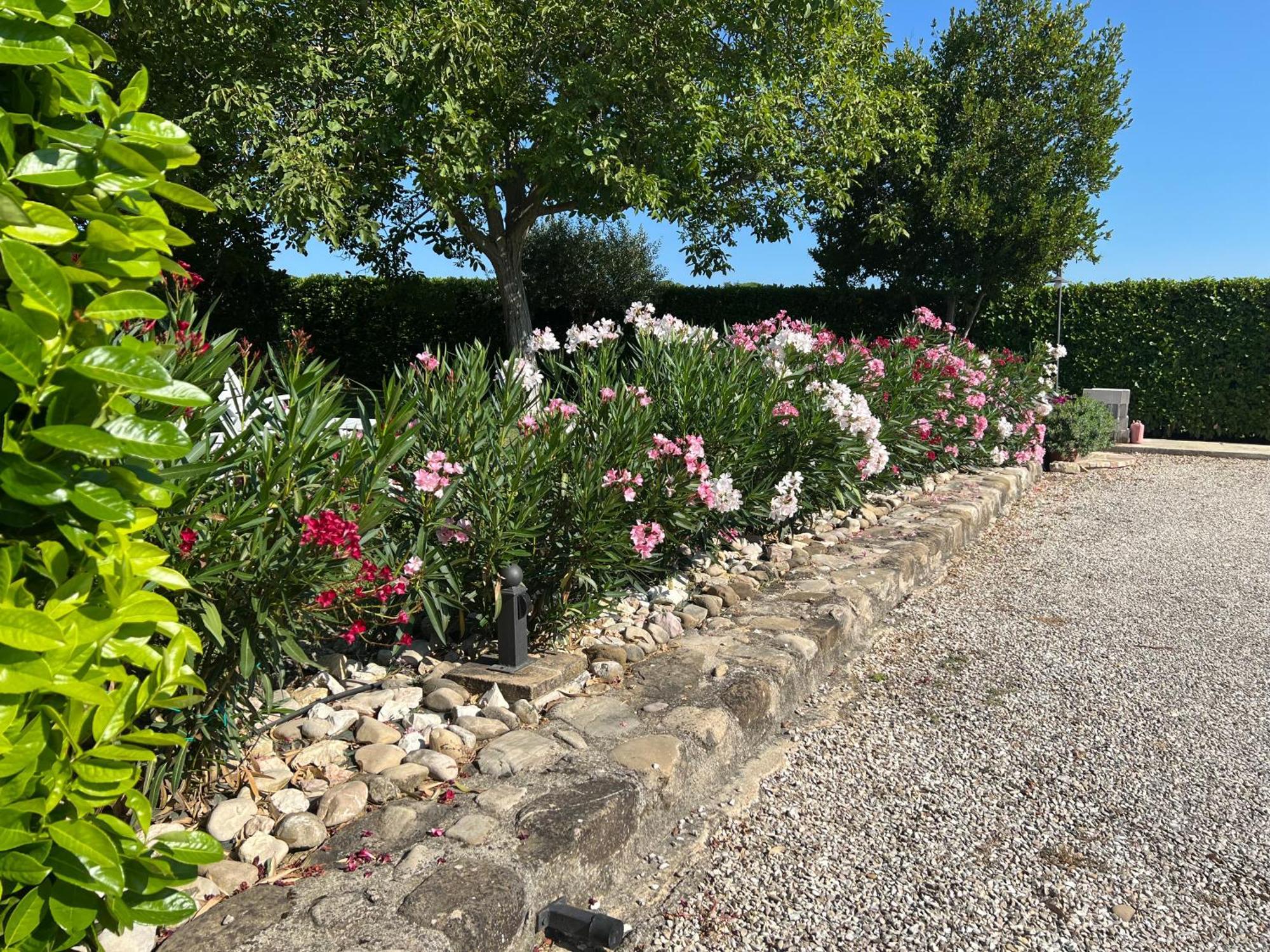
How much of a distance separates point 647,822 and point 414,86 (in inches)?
311

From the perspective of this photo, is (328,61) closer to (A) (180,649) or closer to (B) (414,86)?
(B) (414,86)

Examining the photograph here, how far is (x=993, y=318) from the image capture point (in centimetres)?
1412

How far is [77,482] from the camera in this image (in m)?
1.18

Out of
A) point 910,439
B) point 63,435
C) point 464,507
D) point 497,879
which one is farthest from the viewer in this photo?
point 910,439

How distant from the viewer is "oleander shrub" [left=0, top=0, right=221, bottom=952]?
1.12m

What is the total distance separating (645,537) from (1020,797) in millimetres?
1522

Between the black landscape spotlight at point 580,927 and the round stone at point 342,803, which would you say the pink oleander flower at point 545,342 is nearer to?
the round stone at point 342,803

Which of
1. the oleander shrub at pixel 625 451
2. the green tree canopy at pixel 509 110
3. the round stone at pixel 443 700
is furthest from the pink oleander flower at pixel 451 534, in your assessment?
the green tree canopy at pixel 509 110

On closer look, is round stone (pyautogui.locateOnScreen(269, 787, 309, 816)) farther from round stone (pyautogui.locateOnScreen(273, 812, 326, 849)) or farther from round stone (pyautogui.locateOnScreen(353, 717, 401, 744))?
round stone (pyautogui.locateOnScreen(353, 717, 401, 744))

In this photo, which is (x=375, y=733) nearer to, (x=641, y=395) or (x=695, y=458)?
(x=695, y=458)

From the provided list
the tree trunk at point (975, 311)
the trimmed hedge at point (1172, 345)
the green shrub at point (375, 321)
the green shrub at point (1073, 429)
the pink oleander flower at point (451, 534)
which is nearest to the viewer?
the pink oleander flower at point (451, 534)

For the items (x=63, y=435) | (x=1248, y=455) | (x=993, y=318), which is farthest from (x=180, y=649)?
(x=993, y=318)

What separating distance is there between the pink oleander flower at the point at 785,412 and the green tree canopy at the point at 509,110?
4803 millimetres

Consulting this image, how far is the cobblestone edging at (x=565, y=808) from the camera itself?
173 centimetres
